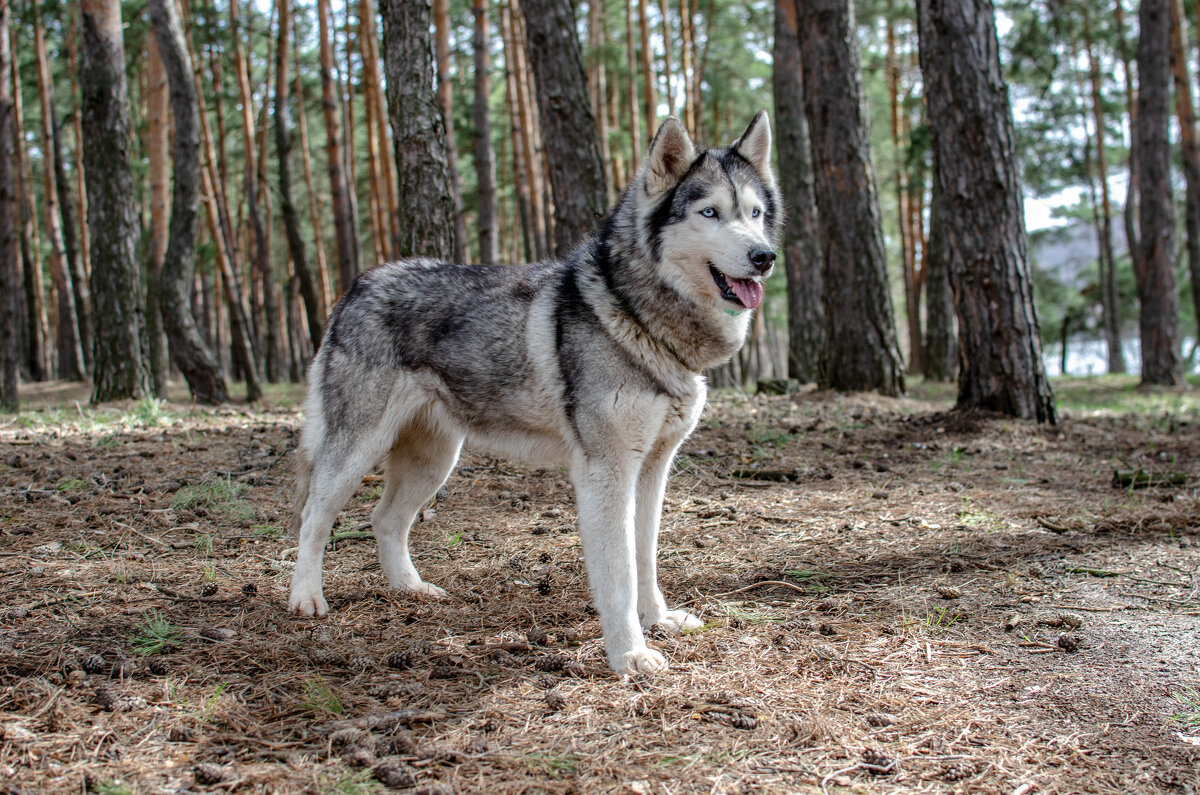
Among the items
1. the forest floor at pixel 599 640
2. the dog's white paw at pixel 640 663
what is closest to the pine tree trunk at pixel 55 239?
the forest floor at pixel 599 640

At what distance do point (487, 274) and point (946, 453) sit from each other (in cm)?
470

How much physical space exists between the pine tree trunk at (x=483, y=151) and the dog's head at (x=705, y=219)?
1152 centimetres

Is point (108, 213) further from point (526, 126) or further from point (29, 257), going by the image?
point (29, 257)

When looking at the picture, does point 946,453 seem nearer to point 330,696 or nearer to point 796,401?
point 796,401

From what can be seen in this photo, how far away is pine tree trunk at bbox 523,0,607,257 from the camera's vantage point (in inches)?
332

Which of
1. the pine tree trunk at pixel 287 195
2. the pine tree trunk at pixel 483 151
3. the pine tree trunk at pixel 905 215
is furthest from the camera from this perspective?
the pine tree trunk at pixel 905 215

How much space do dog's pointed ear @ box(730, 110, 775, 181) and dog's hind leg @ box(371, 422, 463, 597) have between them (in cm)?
202

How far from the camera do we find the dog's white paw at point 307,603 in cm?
389

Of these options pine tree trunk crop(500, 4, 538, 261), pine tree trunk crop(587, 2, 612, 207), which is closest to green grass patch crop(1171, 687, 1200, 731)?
pine tree trunk crop(500, 4, 538, 261)

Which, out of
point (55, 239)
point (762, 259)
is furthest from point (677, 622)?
point (55, 239)

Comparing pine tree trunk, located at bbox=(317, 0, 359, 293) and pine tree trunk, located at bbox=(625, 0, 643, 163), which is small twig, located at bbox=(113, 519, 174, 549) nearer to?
pine tree trunk, located at bbox=(317, 0, 359, 293)

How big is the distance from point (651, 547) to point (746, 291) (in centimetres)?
128

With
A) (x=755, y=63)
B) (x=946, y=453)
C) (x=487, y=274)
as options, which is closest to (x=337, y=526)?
(x=487, y=274)

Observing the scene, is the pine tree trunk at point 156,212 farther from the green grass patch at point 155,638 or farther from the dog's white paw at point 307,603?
the green grass patch at point 155,638
